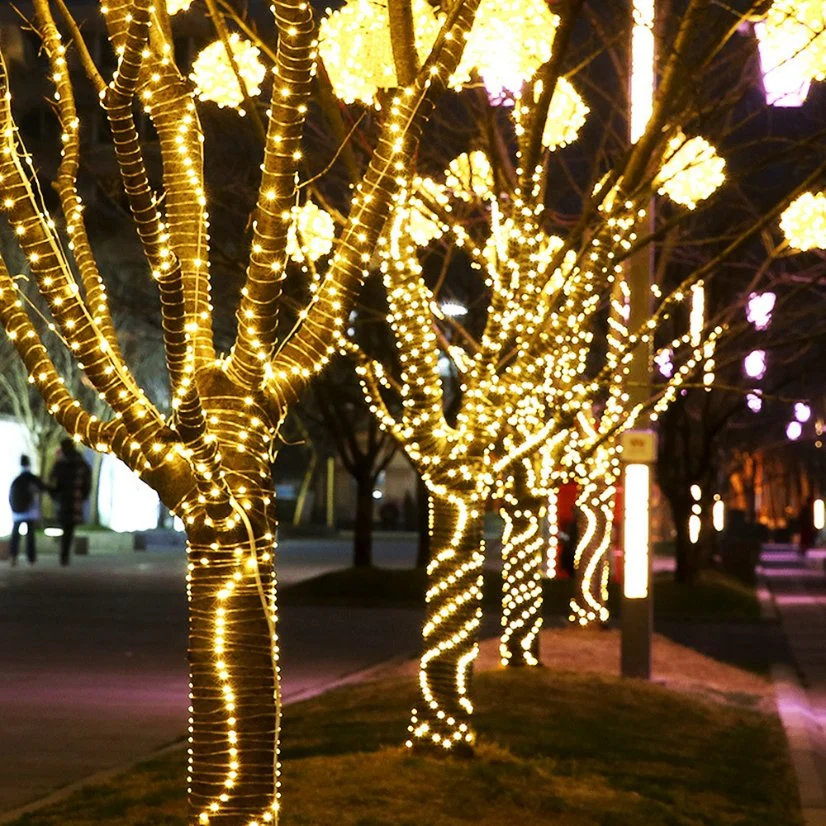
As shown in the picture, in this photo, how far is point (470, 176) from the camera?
1066cm

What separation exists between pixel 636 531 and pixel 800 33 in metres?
6.84

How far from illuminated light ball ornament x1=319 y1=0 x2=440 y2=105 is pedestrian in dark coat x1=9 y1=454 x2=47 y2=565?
68.5 feet

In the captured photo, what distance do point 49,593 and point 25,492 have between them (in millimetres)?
4717

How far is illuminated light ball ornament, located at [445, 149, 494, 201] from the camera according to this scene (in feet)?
36.1

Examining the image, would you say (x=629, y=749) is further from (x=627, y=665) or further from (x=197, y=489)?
(x=197, y=489)

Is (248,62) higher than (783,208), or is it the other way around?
(248,62)

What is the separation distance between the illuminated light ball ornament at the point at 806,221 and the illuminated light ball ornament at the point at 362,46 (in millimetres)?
2439

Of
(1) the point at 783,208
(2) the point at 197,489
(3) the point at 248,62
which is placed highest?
(3) the point at 248,62

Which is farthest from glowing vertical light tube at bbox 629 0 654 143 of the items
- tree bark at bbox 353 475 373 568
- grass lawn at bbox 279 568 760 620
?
tree bark at bbox 353 475 373 568

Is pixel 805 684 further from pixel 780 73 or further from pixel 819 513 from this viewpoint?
pixel 819 513

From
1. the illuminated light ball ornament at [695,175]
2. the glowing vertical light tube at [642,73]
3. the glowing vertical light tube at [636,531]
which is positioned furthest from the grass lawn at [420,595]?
the illuminated light ball ornament at [695,175]

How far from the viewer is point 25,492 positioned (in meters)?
28.7

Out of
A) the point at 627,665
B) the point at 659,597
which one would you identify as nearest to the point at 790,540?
the point at 659,597

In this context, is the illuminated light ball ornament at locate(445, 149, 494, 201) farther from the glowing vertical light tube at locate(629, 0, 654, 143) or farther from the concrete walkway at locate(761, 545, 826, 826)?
the concrete walkway at locate(761, 545, 826, 826)
